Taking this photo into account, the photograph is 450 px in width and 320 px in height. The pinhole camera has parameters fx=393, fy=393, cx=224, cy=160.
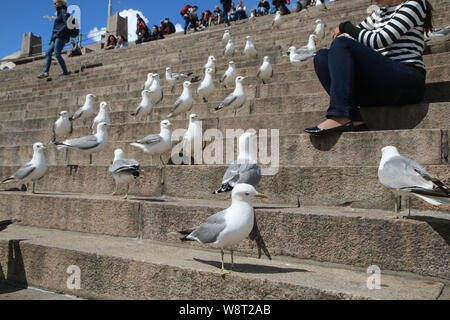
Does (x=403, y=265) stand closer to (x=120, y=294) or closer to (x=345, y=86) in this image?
(x=345, y=86)

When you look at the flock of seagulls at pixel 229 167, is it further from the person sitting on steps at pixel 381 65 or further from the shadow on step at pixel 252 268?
the person sitting on steps at pixel 381 65

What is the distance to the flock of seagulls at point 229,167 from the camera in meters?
2.13

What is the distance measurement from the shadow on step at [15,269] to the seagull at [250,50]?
19.5 feet

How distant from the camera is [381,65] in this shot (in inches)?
119

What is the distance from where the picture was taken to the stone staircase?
2.08 meters

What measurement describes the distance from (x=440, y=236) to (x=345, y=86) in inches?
55.7

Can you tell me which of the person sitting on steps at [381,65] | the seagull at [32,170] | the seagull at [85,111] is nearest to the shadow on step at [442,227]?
the person sitting on steps at [381,65]

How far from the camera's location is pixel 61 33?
1094cm

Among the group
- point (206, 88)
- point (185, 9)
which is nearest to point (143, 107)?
point (206, 88)

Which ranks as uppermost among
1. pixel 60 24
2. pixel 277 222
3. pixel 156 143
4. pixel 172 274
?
pixel 60 24

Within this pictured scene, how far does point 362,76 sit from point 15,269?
307 centimetres

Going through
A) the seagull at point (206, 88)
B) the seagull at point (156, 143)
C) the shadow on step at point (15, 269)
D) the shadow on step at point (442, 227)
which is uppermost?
the seagull at point (206, 88)

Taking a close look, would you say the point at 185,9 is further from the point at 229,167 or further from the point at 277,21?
the point at 229,167
